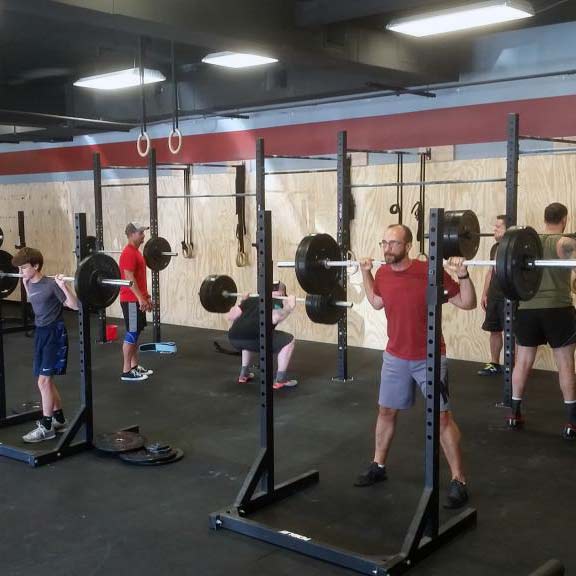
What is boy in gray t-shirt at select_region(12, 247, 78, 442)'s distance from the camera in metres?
4.01

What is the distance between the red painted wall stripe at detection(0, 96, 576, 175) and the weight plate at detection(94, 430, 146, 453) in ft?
11.6

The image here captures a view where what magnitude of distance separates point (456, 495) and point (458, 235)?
1.11 metres

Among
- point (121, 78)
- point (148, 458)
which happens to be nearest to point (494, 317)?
point (148, 458)

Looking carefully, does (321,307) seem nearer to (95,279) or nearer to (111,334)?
(95,279)

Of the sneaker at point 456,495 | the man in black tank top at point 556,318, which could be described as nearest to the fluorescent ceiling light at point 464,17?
the man in black tank top at point 556,318

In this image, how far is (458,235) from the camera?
9.44 ft

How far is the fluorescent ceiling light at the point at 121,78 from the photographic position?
5887mm

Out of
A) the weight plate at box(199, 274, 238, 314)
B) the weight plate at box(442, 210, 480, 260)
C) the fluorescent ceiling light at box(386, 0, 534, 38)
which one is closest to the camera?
the weight plate at box(442, 210, 480, 260)

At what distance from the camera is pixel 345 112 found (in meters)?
6.67

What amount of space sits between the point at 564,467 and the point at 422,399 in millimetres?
1396

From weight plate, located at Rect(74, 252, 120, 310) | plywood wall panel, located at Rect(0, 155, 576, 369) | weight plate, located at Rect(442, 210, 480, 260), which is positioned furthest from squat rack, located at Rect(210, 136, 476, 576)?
plywood wall panel, located at Rect(0, 155, 576, 369)

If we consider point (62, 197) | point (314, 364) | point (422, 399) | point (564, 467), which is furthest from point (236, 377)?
point (62, 197)

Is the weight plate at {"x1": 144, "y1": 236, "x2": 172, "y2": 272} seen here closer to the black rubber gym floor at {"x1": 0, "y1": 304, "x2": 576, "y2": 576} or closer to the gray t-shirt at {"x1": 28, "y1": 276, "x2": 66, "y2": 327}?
the black rubber gym floor at {"x1": 0, "y1": 304, "x2": 576, "y2": 576}

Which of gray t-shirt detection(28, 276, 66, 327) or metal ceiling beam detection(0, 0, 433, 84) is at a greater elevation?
metal ceiling beam detection(0, 0, 433, 84)
